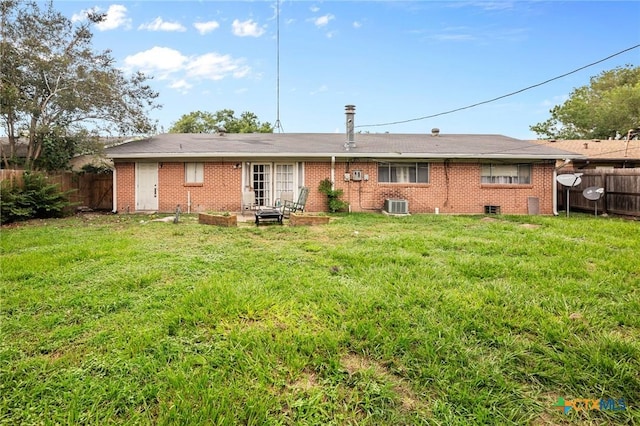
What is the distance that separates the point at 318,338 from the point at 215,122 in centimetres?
2975

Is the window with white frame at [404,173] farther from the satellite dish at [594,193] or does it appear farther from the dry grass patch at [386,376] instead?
the dry grass patch at [386,376]

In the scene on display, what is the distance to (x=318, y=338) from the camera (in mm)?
2447

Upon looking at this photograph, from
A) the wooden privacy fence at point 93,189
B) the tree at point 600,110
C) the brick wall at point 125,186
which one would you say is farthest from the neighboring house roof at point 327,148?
the tree at point 600,110

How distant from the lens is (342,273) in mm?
4012

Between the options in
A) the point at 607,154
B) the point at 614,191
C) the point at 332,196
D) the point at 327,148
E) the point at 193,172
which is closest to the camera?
the point at 614,191

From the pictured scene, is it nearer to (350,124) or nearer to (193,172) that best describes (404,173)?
(350,124)

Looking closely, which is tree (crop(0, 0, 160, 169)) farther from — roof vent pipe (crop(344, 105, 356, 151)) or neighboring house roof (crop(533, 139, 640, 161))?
neighboring house roof (crop(533, 139, 640, 161))

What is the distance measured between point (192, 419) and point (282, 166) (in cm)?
1037

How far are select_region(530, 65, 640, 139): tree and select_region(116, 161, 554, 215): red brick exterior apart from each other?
20927 mm

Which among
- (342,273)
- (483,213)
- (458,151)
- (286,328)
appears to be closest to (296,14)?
(458,151)

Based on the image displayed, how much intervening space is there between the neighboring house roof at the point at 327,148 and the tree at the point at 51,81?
168 centimetres

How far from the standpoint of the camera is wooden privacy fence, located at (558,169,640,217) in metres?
9.66

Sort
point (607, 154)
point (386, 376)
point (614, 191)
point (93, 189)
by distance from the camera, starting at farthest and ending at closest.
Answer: point (607, 154) → point (93, 189) → point (614, 191) → point (386, 376)

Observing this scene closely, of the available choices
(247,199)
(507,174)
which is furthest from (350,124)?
(507,174)
